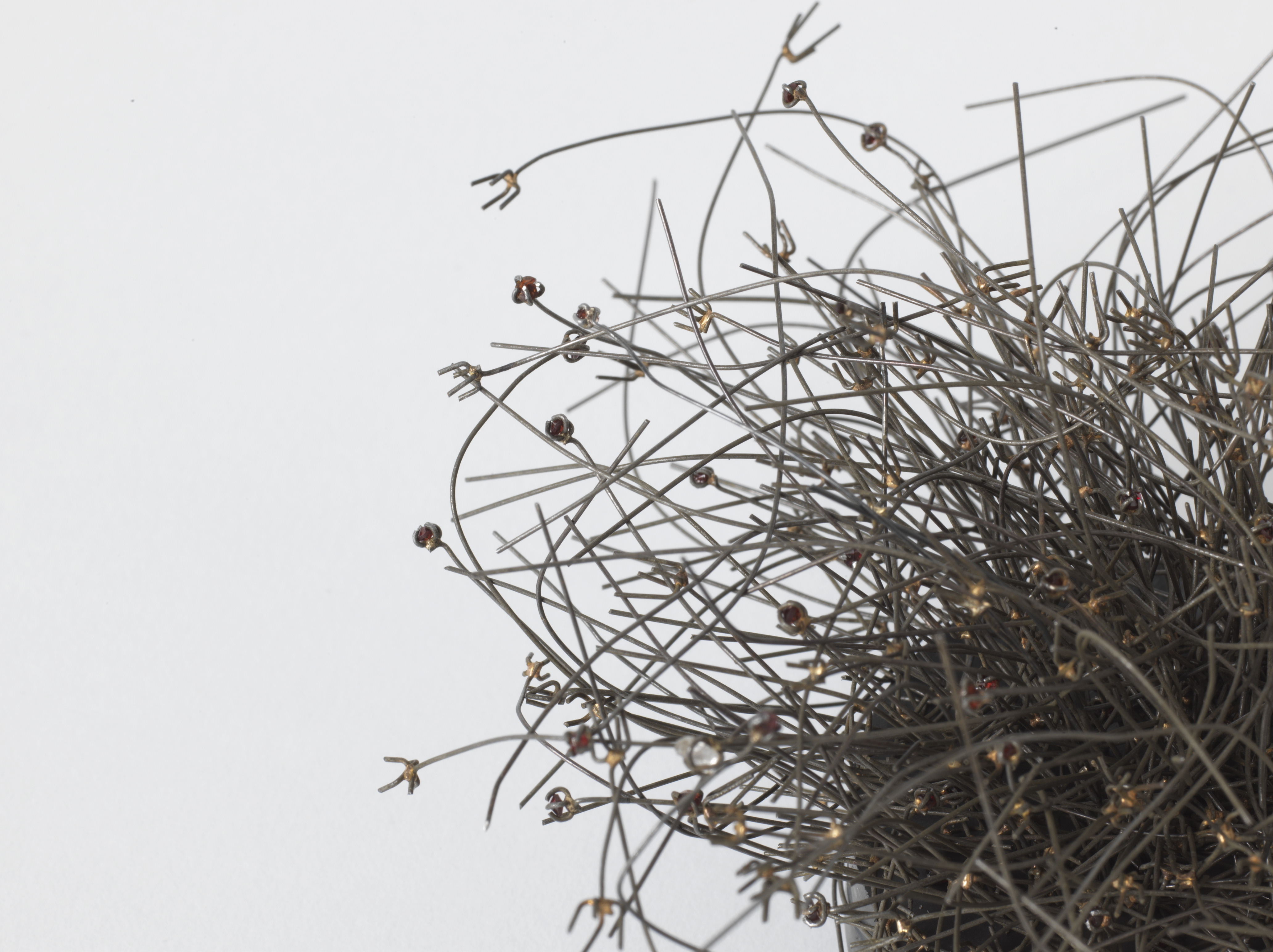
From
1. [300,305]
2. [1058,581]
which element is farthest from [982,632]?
[300,305]

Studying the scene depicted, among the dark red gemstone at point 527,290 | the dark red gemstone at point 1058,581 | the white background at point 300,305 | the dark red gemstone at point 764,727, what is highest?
the white background at point 300,305

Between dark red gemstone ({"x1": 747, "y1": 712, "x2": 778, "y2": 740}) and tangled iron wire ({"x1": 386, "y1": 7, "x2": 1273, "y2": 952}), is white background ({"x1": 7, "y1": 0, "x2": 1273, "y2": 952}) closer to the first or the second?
tangled iron wire ({"x1": 386, "y1": 7, "x2": 1273, "y2": 952})

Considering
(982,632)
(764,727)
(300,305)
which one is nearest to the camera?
(764,727)

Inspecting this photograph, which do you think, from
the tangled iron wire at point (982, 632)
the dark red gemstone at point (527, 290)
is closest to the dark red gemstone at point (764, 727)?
the tangled iron wire at point (982, 632)

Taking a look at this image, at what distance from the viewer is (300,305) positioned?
0.54 metres

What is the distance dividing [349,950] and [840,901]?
8.3 inches

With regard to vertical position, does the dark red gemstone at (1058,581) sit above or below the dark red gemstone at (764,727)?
above

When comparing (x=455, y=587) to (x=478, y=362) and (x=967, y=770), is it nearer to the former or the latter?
(x=478, y=362)

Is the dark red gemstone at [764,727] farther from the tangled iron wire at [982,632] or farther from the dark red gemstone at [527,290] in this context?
the dark red gemstone at [527,290]

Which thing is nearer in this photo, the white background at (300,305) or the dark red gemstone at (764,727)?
the dark red gemstone at (764,727)

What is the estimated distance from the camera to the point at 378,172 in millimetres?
539

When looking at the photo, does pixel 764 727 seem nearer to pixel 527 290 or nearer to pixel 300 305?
pixel 527 290

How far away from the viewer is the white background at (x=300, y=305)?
506 mm

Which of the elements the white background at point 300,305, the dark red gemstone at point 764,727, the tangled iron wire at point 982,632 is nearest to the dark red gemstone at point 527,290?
the tangled iron wire at point 982,632
